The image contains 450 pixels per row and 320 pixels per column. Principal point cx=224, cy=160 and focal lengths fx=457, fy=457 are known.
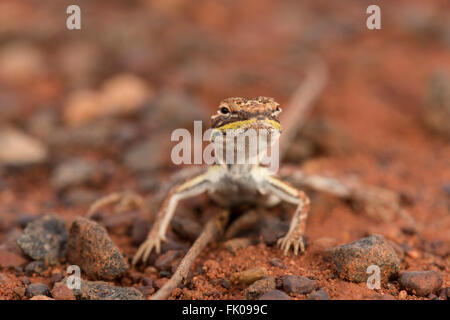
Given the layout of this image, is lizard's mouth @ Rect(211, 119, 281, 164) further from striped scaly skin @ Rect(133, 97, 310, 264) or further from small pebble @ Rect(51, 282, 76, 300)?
small pebble @ Rect(51, 282, 76, 300)

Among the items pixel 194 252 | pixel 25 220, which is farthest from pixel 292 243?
pixel 25 220

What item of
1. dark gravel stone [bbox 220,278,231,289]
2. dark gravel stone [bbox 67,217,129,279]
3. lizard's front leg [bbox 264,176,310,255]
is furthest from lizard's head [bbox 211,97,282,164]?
dark gravel stone [bbox 67,217,129,279]

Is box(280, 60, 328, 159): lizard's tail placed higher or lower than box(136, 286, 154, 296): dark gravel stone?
higher

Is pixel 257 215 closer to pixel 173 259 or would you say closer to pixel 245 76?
pixel 173 259

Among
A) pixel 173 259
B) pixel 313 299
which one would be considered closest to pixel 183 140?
pixel 173 259

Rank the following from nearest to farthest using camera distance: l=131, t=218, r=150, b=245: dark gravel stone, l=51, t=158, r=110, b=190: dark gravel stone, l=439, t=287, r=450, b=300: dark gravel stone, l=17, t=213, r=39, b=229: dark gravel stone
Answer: l=439, t=287, r=450, b=300: dark gravel stone < l=131, t=218, r=150, b=245: dark gravel stone < l=17, t=213, r=39, b=229: dark gravel stone < l=51, t=158, r=110, b=190: dark gravel stone

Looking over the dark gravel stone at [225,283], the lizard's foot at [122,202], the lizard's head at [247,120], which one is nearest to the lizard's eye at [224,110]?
the lizard's head at [247,120]
